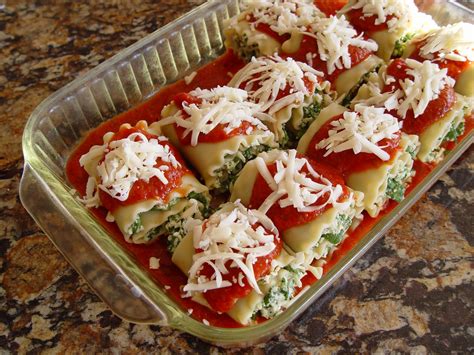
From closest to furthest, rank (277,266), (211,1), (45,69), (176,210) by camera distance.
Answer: (277,266) < (176,210) < (211,1) < (45,69)

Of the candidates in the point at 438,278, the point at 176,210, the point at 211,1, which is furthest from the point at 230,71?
the point at 438,278

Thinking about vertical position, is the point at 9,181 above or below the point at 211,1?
below

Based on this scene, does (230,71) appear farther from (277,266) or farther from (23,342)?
(23,342)

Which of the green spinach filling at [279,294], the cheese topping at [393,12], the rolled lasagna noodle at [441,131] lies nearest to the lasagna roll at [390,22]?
the cheese topping at [393,12]

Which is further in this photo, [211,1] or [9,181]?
[211,1]

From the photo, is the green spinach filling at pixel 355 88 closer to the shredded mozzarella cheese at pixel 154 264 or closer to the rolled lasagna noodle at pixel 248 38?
the rolled lasagna noodle at pixel 248 38


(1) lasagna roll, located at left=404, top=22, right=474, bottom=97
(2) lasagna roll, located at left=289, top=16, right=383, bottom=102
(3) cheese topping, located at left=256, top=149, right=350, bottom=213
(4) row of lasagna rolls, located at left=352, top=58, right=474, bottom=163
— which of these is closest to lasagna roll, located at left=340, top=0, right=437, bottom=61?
(2) lasagna roll, located at left=289, top=16, right=383, bottom=102

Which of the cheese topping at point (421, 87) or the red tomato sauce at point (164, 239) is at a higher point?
the cheese topping at point (421, 87)
